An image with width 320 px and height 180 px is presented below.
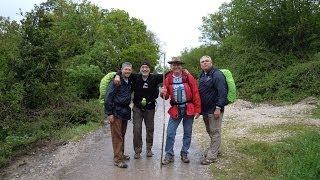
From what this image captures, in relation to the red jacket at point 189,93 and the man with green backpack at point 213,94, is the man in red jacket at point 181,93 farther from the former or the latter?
the man with green backpack at point 213,94

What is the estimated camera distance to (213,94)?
27.0ft

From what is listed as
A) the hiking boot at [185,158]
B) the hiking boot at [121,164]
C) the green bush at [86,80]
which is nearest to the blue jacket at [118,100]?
the hiking boot at [121,164]

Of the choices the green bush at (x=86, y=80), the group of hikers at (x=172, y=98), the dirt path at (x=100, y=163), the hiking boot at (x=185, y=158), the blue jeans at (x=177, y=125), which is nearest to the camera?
the dirt path at (x=100, y=163)

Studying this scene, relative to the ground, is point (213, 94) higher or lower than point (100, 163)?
higher

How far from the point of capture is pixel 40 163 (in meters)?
8.96

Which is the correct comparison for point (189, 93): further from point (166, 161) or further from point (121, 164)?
point (121, 164)

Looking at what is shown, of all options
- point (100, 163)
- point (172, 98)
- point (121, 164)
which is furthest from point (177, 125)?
point (100, 163)

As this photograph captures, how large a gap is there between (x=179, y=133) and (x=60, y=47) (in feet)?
19.1

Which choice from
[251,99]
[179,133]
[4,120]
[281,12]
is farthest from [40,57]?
[281,12]

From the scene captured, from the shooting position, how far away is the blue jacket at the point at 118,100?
795 centimetres

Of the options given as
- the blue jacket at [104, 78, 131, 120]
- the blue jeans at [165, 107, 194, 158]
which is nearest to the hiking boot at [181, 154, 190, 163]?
the blue jeans at [165, 107, 194, 158]

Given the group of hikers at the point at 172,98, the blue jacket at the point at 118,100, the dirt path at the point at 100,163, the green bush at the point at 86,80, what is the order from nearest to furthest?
the dirt path at the point at 100,163, the blue jacket at the point at 118,100, the group of hikers at the point at 172,98, the green bush at the point at 86,80

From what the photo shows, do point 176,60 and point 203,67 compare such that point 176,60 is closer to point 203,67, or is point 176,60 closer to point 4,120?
point 203,67

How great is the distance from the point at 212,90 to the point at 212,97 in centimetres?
14
